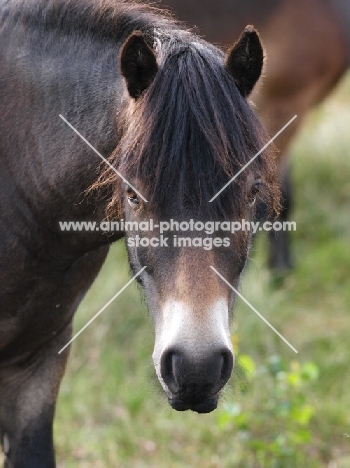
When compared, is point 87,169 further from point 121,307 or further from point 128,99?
point 121,307

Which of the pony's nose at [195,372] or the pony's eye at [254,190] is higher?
the pony's eye at [254,190]

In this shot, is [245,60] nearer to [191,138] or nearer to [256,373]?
[191,138]

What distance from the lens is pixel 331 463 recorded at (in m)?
3.58

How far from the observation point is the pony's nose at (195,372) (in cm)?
191

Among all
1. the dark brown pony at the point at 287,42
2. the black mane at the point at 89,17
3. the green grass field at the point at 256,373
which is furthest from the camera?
the dark brown pony at the point at 287,42

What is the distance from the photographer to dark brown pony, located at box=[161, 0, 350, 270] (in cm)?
539

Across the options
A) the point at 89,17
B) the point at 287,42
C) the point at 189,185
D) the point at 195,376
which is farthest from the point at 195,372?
the point at 287,42

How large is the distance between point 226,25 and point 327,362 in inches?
88.2

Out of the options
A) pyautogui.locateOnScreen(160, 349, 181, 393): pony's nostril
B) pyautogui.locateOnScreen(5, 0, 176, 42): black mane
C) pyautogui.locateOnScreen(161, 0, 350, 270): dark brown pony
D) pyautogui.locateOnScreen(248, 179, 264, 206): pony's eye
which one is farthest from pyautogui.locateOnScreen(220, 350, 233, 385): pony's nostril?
pyautogui.locateOnScreen(161, 0, 350, 270): dark brown pony

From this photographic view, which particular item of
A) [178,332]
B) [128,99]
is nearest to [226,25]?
[128,99]

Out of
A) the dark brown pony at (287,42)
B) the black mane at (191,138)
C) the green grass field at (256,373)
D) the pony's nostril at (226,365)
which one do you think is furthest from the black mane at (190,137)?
the dark brown pony at (287,42)

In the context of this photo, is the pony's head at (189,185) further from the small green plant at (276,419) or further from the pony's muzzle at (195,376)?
the small green plant at (276,419)

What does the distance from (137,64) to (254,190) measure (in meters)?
0.44

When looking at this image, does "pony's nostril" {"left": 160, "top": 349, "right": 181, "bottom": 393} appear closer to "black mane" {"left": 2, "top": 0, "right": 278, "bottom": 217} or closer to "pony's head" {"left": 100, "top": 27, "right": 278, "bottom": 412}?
"pony's head" {"left": 100, "top": 27, "right": 278, "bottom": 412}
